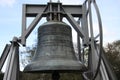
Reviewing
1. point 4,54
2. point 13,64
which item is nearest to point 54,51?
point 13,64

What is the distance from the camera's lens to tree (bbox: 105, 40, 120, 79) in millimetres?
28841

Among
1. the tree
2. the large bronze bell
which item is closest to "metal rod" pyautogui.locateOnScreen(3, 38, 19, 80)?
the large bronze bell

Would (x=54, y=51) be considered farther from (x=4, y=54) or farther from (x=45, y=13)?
(x=4, y=54)

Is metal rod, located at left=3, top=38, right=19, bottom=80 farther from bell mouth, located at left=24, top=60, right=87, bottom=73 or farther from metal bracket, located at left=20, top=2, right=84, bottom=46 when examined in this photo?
Result: bell mouth, located at left=24, top=60, right=87, bottom=73

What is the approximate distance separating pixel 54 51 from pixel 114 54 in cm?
2367

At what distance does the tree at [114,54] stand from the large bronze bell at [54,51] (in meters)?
20.6

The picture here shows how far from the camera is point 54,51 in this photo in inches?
280

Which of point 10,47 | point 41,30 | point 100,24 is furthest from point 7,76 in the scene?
point 100,24

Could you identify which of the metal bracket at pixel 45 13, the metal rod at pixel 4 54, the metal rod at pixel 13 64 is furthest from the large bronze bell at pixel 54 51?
the metal rod at pixel 4 54

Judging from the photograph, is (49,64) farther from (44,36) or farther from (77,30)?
(77,30)

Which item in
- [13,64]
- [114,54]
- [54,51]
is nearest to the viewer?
[54,51]

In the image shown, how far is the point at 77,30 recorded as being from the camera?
8.12m

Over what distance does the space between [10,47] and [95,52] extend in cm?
229

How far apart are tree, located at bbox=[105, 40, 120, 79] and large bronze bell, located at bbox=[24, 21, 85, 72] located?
2059cm
